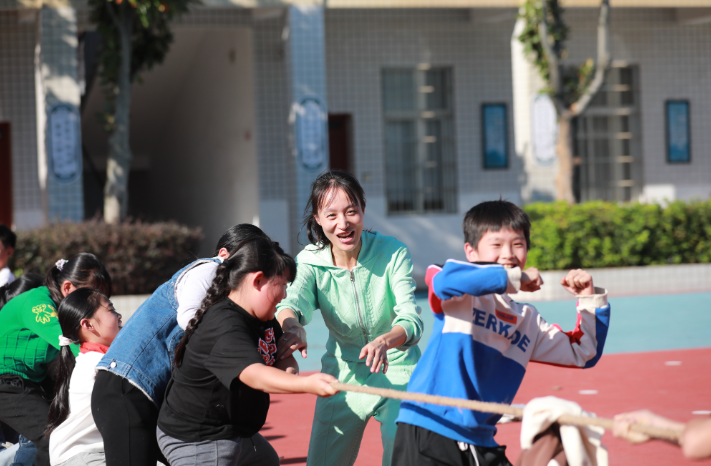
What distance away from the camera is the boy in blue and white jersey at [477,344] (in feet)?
7.64

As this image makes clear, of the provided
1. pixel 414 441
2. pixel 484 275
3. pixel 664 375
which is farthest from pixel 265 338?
pixel 664 375

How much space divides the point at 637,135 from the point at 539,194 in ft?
8.14

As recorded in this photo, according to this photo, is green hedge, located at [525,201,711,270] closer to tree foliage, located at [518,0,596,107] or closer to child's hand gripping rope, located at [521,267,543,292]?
tree foliage, located at [518,0,596,107]

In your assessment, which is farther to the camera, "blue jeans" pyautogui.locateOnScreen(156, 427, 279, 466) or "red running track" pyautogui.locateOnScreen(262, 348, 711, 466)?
"red running track" pyautogui.locateOnScreen(262, 348, 711, 466)

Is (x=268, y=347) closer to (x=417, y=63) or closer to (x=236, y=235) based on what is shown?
(x=236, y=235)

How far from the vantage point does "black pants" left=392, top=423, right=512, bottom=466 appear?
233 centimetres

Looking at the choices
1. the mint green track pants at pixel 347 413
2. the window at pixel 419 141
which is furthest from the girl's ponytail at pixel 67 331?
the window at pixel 419 141

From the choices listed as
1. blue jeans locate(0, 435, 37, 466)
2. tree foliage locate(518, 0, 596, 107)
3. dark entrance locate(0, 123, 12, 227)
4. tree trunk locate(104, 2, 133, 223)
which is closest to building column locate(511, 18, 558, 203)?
tree foliage locate(518, 0, 596, 107)

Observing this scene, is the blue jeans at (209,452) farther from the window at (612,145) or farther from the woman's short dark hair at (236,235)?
the window at (612,145)

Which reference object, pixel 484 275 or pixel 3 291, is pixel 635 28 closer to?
pixel 3 291

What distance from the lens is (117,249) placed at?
30.7ft

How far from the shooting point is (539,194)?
492 inches

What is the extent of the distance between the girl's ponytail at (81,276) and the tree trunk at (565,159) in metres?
8.26

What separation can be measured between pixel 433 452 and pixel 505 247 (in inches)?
25.7
